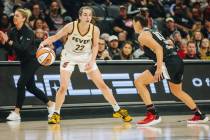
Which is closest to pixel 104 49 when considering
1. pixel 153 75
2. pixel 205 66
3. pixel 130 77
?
pixel 130 77

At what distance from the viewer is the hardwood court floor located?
9047 mm

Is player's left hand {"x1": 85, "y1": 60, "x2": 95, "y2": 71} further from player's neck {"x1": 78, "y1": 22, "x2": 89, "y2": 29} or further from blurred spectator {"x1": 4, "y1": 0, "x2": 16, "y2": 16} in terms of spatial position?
blurred spectator {"x1": 4, "y1": 0, "x2": 16, "y2": 16}

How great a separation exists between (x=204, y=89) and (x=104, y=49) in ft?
8.04

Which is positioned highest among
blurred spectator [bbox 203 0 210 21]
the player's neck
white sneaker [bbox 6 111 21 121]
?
the player's neck

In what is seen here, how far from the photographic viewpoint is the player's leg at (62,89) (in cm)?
1131

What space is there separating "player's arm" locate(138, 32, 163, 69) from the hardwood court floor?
1.16 meters

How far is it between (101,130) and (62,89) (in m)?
1.49

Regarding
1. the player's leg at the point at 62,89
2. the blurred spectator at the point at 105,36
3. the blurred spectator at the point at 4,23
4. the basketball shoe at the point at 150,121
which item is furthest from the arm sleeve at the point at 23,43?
the blurred spectator at the point at 105,36

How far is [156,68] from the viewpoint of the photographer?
11.1m

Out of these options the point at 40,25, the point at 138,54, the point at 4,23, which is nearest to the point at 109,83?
the point at 138,54

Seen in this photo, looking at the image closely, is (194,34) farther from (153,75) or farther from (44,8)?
(153,75)

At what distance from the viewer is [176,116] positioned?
13109 mm

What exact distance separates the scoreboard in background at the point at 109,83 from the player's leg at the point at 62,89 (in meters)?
1.65

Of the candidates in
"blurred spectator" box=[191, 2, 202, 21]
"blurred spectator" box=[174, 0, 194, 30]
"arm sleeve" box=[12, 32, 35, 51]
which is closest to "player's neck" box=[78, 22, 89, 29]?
"arm sleeve" box=[12, 32, 35, 51]
